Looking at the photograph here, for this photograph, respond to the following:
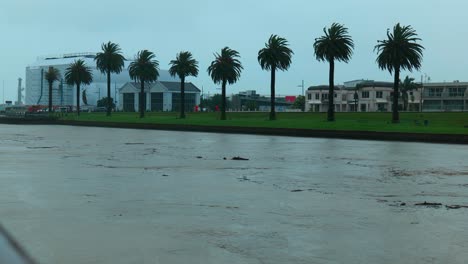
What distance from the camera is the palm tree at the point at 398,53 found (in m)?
54.1

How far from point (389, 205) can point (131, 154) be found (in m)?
15.5

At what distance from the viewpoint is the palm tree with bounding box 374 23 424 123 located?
5406 cm

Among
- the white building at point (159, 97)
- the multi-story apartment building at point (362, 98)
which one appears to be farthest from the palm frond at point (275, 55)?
the white building at point (159, 97)

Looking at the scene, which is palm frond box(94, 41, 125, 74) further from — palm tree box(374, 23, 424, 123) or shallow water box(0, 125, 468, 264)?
shallow water box(0, 125, 468, 264)

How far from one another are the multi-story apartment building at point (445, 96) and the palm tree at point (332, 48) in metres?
83.3

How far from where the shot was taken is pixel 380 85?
143m

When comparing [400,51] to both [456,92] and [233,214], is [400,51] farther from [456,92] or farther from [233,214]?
[456,92]

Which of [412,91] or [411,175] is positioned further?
[412,91]

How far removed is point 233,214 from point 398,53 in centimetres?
4803

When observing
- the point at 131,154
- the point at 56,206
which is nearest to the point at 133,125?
the point at 131,154

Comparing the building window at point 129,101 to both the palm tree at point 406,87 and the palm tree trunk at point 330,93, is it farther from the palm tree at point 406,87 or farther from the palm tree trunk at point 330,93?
the palm tree trunk at point 330,93

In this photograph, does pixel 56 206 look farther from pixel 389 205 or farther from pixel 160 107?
pixel 160 107

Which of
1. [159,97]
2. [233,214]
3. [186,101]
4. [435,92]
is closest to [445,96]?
[435,92]

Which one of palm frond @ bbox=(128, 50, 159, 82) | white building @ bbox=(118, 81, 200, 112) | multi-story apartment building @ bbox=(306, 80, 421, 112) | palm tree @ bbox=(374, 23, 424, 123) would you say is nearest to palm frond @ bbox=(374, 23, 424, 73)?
palm tree @ bbox=(374, 23, 424, 123)
